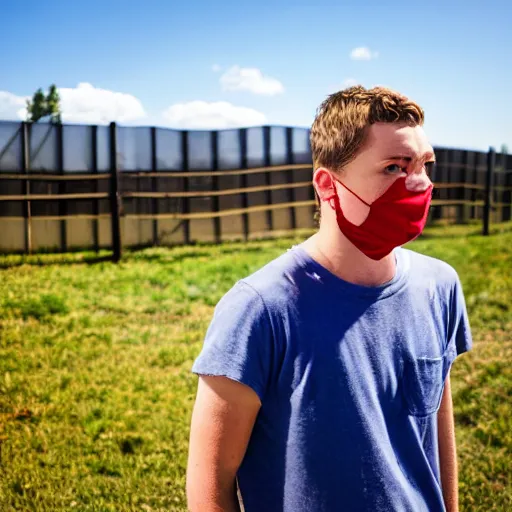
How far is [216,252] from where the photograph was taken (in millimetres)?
8180

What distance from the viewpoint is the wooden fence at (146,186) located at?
6004mm

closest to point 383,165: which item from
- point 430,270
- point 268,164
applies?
point 430,270

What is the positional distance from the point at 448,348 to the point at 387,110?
2.07 feet

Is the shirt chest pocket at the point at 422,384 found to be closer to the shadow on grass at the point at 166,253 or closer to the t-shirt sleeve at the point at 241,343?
the t-shirt sleeve at the point at 241,343

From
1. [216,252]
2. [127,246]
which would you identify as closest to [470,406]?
[216,252]

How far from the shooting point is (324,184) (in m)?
1.28

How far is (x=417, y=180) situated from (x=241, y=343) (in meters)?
0.58

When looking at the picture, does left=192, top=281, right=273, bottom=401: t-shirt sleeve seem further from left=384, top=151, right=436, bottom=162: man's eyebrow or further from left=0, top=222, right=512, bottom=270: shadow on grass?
left=0, top=222, right=512, bottom=270: shadow on grass

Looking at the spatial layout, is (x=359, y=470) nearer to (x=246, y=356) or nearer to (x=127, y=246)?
(x=246, y=356)

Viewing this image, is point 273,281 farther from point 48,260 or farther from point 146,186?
point 146,186

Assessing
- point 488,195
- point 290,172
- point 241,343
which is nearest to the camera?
point 241,343

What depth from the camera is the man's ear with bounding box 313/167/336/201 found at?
4.17ft

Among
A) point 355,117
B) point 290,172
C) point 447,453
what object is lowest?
point 447,453

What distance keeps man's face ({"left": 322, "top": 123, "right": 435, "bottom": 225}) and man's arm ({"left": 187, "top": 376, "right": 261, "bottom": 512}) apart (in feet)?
1.59
